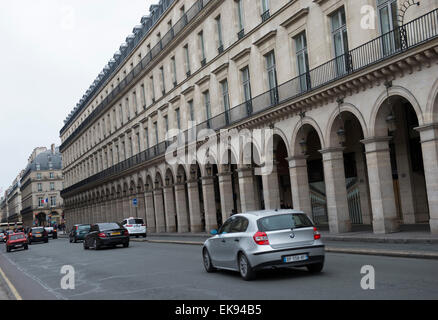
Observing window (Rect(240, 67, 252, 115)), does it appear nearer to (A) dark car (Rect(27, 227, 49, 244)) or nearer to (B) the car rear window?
(B) the car rear window

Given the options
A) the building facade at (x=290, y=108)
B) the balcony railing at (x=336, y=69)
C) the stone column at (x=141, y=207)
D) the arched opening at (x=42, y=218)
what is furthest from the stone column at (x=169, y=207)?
the arched opening at (x=42, y=218)

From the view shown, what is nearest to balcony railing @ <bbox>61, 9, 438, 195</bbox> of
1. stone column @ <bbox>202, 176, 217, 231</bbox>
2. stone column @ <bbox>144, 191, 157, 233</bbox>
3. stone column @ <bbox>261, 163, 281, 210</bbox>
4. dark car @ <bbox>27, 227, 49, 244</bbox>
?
stone column @ <bbox>261, 163, 281, 210</bbox>

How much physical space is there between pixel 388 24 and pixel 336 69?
135 inches

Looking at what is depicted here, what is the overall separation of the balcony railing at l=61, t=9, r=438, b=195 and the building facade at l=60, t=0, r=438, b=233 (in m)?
0.06

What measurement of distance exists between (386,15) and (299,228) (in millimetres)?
12236

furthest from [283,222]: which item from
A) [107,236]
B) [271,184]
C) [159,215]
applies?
[159,215]

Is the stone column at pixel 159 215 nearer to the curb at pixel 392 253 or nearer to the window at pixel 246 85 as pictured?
the window at pixel 246 85

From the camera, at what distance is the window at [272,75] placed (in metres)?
28.1

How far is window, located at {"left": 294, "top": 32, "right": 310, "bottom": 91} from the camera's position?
2545 centimetres

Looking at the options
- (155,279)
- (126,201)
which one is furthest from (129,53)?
(155,279)

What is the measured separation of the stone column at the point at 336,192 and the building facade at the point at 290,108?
6 cm

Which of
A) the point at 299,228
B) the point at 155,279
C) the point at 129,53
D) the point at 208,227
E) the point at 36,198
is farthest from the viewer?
the point at 36,198

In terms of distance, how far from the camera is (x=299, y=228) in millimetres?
11281
